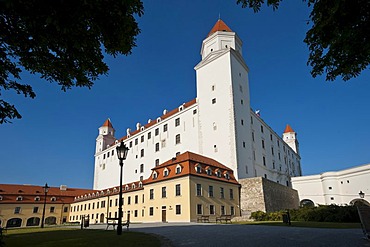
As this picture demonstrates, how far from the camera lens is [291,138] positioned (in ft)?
251

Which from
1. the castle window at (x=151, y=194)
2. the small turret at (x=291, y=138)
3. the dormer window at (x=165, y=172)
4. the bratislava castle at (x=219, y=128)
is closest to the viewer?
the dormer window at (x=165, y=172)

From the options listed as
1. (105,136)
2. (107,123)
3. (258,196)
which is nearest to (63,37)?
(258,196)

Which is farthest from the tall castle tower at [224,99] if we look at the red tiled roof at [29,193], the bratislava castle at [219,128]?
the red tiled roof at [29,193]

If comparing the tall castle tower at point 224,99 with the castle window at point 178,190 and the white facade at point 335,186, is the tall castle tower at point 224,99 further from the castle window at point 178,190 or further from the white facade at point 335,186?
the white facade at point 335,186

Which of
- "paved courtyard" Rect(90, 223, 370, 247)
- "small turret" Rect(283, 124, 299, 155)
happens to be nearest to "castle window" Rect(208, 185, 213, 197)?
"paved courtyard" Rect(90, 223, 370, 247)

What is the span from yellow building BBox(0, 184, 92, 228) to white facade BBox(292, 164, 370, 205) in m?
49.9

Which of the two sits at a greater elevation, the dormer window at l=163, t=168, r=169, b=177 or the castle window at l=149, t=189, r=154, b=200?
the dormer window at l=163, t=168, r=169, b=177

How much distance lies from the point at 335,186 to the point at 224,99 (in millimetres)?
28545

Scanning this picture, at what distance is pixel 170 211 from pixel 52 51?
2458cm

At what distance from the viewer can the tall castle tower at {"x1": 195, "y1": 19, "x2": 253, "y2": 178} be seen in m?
36.1

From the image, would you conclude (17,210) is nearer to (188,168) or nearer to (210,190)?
(188,168)

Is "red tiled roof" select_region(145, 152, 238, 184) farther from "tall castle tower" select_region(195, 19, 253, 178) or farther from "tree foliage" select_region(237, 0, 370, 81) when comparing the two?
"tree foliage" select_region(237, 0, 370, 81)

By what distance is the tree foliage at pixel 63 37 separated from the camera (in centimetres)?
547

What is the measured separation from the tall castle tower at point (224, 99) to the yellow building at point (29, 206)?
37.2 m
